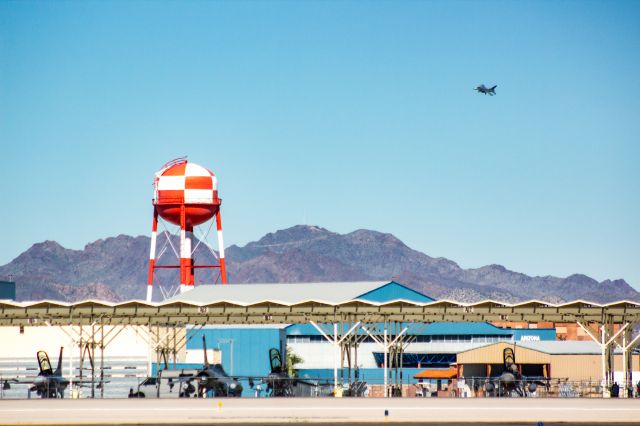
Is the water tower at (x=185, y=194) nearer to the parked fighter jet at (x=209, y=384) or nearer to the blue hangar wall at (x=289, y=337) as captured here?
the blue hangar wall at (x=289, y=337)

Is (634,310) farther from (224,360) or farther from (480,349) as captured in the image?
(224,360)

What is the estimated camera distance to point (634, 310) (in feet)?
210

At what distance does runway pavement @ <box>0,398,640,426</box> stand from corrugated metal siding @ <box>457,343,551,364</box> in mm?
34876

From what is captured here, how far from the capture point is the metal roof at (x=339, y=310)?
63812 millimetres

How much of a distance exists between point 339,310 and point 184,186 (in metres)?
46.3

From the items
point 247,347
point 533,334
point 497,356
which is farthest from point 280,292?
point 533,334

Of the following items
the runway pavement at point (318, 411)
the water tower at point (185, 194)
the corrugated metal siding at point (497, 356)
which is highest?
the water tower at point (185, 194)

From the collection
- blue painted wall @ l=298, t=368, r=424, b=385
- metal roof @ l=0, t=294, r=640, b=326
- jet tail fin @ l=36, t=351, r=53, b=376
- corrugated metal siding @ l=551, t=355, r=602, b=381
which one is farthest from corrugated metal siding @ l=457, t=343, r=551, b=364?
jet tail fin @ l=36, t=351, r=53, b=376

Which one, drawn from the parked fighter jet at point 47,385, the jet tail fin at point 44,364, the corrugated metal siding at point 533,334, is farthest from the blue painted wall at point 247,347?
the corrugated metal siding at point 533,334

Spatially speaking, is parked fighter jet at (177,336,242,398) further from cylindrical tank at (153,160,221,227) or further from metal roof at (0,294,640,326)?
cylindrical tank at (153,160,221,227)

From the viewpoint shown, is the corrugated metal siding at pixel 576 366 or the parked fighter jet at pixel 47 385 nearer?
the parked fighter jet at pixel 47 385

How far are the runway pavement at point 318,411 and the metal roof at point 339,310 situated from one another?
22.5ft

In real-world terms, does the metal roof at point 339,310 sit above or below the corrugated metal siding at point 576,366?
above

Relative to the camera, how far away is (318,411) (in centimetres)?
5122
